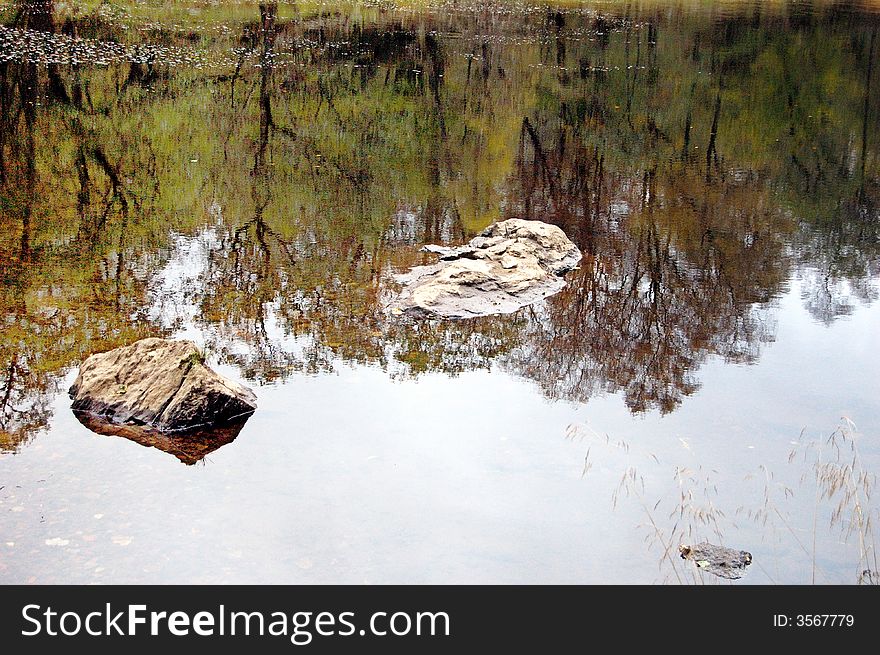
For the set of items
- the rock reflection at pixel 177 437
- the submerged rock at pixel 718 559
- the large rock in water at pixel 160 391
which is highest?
the large rock in water at pixel 160 391

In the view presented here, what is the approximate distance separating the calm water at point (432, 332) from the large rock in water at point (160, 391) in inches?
11.4

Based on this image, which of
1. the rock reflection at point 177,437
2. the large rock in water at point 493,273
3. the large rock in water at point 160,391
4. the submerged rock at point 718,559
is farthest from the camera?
the large rock in water at point 493,273

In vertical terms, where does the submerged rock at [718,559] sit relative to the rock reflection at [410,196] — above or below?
below

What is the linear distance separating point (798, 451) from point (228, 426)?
204 inches

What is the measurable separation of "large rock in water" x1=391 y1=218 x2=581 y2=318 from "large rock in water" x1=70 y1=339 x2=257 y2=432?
3062 millimetres

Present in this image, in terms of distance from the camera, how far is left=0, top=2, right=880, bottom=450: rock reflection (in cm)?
1016

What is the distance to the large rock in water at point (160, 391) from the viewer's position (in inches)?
323

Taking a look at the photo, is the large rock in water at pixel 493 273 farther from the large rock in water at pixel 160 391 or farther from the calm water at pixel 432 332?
the large rock in water at pixel 160 391

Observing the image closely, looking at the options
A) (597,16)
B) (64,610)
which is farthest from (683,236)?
(597,16)

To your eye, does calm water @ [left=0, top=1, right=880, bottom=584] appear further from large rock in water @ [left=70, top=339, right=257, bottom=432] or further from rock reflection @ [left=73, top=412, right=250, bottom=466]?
large rock in water @ [left=70, top=339, right=257, bottom=432]

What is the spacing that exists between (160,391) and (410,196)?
27.7 ft

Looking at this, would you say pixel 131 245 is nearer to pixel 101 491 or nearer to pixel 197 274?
pixel 197 274

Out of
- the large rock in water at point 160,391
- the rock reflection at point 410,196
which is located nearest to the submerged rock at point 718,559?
the rock reflection at point 410,196

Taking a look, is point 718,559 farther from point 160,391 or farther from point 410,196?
point 410,196
